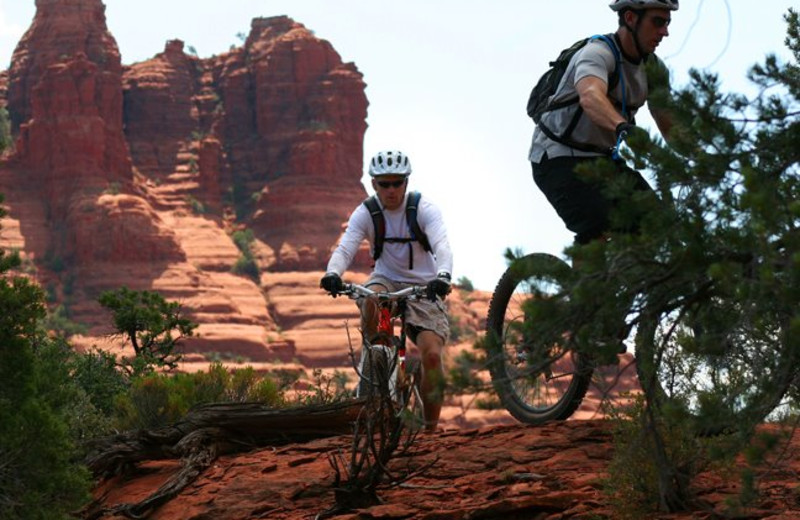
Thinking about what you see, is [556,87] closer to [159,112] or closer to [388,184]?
[388,184]

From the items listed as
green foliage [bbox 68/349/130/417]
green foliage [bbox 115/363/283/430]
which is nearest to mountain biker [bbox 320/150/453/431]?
green foliage [bbox 115/363/283/430]

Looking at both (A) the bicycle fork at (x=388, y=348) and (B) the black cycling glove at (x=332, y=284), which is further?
(B) the black cycling glove at (x=332, y=284)

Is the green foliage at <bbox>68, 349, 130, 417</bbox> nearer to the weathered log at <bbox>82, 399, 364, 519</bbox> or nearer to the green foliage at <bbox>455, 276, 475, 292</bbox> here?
the weathered log at <bbox>82, 399, 364, 519</bbox>

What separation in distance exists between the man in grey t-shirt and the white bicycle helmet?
126 centimetres

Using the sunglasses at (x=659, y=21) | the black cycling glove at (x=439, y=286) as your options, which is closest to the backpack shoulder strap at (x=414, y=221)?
the black cycling glove at (x=439, y=286)

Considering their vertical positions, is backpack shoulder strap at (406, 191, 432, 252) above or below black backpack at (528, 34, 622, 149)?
below

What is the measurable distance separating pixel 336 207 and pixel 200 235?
1232cm

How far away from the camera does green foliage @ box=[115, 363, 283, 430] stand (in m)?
10.2

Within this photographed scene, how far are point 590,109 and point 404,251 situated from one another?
2473 mm

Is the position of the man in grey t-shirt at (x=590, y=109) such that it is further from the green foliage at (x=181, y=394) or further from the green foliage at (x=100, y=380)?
the green foliage at (x=100, y=380)

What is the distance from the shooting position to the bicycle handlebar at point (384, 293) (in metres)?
8.41

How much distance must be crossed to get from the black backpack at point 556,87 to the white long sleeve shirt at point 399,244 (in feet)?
4.57

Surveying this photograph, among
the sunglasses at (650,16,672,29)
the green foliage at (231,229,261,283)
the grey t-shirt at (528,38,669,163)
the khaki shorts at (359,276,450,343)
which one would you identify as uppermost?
the green foliage at (231,229,261,283)

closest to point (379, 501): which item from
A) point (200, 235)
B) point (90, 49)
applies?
point (200, 235)
